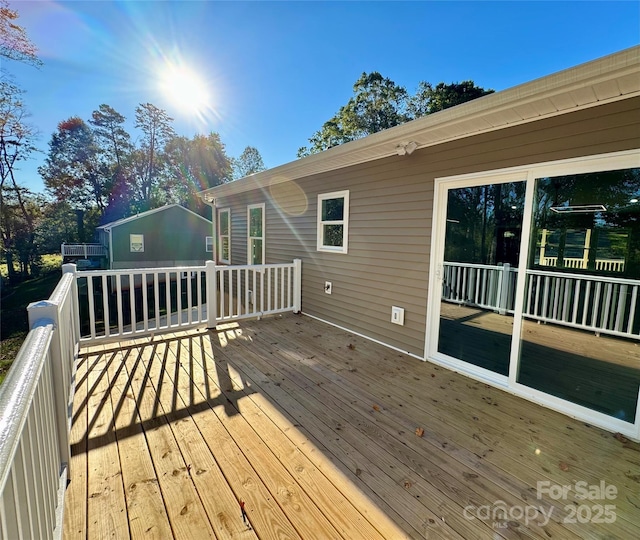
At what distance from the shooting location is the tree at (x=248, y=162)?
28750 mm

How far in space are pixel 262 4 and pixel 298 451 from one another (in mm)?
7074

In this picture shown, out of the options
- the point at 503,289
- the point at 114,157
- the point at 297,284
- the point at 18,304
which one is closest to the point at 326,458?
the point at 503,289

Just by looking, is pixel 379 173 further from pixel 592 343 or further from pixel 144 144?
pixel 144 144

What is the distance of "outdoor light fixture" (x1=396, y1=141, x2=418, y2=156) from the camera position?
3.34 m

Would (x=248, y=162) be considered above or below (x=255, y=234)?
above

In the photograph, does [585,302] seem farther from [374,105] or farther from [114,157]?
[114,157]

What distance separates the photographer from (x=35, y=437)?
1036 mm

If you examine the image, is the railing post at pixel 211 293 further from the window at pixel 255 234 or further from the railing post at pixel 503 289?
the railing post at pixel 503 289

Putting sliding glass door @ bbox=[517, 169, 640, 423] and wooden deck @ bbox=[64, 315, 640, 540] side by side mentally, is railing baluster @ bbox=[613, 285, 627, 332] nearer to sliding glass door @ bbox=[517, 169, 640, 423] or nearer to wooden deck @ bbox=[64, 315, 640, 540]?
sliding glass door @ bbox=[517, 169, 640, 423]

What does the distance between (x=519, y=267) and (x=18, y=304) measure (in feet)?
63.0

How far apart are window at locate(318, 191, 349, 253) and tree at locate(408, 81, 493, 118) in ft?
39.1

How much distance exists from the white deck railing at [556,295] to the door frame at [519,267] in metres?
0.14

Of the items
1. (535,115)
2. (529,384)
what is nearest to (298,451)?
(529,384)

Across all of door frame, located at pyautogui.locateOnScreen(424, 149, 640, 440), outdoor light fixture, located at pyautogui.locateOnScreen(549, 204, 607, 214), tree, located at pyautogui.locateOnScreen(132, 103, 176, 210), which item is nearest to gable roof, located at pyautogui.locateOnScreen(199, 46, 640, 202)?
door frame, located at pyautogui.locateOnScreen(424, 149, 640, 440)
